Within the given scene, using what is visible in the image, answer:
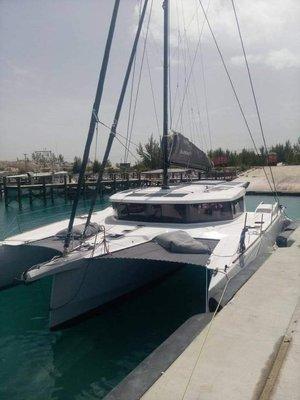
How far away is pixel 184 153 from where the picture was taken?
549 inches

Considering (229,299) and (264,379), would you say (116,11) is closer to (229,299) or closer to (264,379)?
Result: (229,299)

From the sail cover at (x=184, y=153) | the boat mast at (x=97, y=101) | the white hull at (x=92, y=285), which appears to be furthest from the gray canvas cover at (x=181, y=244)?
the sail cover at (x=184, y=153)

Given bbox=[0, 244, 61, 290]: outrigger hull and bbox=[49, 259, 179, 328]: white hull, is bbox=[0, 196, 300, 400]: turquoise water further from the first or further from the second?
bbox=[0, 244, 61, 290]: outrigger hull

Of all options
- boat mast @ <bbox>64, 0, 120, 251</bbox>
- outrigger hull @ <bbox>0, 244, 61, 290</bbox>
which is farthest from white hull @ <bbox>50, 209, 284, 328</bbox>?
outrigger hull @ <bbox>0, 244, 61, 290</bbox>

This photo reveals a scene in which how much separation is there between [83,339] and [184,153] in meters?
7.75

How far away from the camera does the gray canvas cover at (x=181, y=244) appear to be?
27.8ft

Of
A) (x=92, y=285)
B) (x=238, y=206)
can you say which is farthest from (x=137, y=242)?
(x=238, y=206)

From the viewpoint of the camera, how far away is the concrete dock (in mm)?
4367

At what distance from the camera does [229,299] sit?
710cm

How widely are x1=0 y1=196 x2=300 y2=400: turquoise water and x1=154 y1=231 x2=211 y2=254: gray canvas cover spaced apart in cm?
189

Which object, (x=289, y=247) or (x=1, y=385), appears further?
(x=289, y=247)

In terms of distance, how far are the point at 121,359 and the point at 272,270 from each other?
12.8ft

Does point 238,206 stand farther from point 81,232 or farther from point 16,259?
point 16,259

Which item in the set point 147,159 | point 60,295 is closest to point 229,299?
point 60,295
